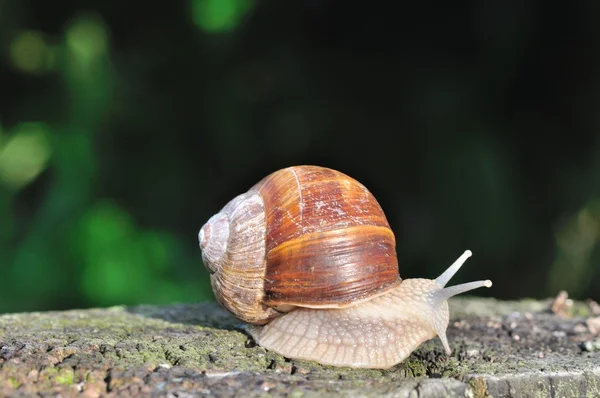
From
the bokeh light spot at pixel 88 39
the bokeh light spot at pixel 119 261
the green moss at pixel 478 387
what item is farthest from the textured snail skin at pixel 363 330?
the bokeh light spot at pixel 88 39

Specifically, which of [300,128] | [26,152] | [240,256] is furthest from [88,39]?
[240,256]

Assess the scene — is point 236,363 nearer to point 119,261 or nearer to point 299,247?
point 299,247

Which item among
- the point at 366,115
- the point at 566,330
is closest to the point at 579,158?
the point at 366,115

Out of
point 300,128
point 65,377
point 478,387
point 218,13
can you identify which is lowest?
point 478,387

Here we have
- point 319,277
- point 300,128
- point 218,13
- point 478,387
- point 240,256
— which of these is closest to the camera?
point 478,387

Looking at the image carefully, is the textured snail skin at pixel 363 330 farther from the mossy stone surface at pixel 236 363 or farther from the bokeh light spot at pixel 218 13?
the bokeh light spot at pixel 218 13

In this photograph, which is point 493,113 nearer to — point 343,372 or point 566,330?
point 566,330

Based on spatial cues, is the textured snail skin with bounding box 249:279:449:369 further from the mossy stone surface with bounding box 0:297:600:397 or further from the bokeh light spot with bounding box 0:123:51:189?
the bokeh light spot with bounding box 0:123:51:189

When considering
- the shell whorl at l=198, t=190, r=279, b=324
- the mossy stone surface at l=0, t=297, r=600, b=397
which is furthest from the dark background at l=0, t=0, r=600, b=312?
the shell whorl at l=198, t=190, r=279, b=324
